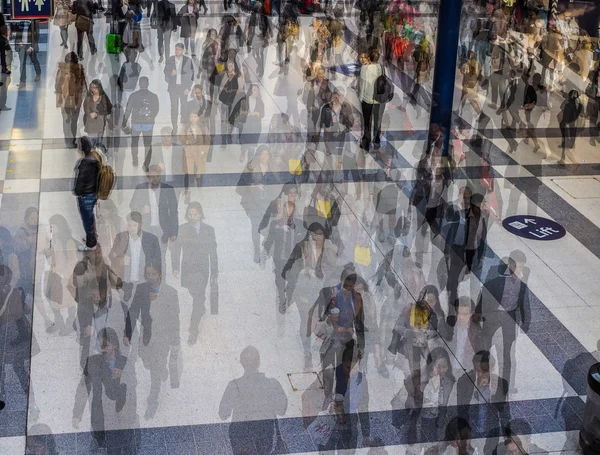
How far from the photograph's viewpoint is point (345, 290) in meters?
10.1

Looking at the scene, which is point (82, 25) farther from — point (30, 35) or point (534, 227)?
point (534, 227)

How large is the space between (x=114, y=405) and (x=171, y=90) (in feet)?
42.7

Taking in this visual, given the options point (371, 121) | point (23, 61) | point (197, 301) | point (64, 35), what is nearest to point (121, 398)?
point (197, 301)

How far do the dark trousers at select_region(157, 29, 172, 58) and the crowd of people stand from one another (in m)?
0.11

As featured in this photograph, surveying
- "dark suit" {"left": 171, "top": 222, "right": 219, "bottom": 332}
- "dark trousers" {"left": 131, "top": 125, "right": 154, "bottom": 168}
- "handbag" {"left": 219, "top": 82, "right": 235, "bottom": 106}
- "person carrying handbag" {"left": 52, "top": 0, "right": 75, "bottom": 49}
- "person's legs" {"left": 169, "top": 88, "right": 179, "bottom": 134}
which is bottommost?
"dark suit" {"left": 171, "top": 222, "right": 219, "bottom": 332}

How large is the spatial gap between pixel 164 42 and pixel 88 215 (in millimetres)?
14583

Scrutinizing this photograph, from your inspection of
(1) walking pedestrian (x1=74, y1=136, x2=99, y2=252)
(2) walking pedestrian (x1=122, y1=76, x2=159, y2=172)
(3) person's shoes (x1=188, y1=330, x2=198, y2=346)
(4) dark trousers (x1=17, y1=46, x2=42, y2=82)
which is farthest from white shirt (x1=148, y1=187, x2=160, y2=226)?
(4) dark trousers (x1=17, y1=46, x2=42, y2=82)

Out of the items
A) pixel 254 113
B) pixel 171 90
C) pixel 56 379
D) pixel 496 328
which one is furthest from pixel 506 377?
pixel 171 90

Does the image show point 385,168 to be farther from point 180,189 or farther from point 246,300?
point 246,300

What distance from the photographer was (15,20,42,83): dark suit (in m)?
23.6

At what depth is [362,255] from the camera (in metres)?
13.0

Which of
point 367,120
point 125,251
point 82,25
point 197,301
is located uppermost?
point 82,25

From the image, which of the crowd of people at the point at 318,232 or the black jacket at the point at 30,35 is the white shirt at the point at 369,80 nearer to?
the crowd of people at the point at 318,232

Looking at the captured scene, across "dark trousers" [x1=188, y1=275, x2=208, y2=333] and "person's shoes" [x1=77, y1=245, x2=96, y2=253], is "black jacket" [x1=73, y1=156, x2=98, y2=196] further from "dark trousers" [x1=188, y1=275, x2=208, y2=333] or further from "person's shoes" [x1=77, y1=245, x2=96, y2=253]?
"dark trousers" [x1=188, y1=275, x2=208, y2=333]
